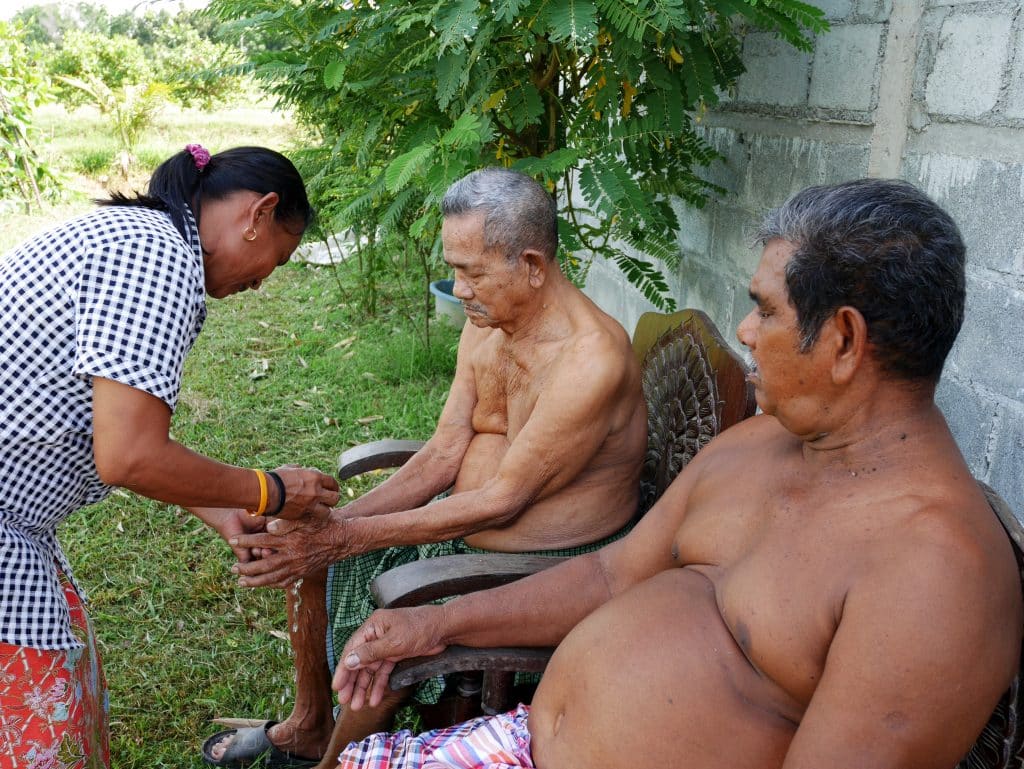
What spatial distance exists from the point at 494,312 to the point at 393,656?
1057mm

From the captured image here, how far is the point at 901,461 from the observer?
5.46 feet

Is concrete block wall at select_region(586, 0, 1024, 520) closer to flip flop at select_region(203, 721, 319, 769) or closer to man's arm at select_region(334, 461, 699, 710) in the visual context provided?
man's arm at select_region(334, 461, 699, 710)

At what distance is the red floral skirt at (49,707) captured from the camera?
7.16 ft

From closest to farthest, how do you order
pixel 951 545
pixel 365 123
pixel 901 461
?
pixel 951 545 → pixel 901 461 → pixel 365 123

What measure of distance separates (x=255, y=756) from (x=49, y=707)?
3.37ft

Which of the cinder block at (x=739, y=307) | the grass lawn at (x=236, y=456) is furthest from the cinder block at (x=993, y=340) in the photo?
the grass lawn at (x=236, y=456)

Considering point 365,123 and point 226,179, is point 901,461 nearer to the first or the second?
point 226,179

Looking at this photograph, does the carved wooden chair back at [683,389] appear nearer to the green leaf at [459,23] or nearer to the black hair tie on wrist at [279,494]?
the green leaf at [459,23]

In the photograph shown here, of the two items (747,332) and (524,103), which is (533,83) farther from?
(747,332)

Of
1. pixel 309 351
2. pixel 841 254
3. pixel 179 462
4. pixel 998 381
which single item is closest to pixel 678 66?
pixel 998 381

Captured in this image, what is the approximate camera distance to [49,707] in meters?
2.25

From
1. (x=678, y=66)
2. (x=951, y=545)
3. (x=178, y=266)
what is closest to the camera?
(x=951, y=545)

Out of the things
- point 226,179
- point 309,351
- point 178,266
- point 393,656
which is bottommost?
point 309,351

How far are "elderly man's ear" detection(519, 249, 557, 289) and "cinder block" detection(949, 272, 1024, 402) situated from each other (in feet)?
3.78
